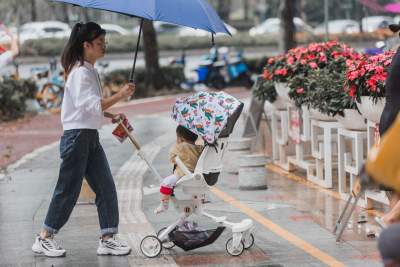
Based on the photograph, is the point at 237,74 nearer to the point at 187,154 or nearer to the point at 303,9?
the point at 187,154

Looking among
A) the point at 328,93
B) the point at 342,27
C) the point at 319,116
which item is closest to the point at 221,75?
the point at 319,116

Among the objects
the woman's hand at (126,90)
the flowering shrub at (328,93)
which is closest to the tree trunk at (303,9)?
the flowering shrub at (328,93)

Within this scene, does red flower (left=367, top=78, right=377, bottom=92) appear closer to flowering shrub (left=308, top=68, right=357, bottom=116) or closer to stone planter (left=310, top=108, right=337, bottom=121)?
flowering shrub (left=308, top=68, right=357, bottom=116)

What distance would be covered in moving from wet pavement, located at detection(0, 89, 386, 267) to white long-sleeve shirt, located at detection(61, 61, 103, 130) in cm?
102

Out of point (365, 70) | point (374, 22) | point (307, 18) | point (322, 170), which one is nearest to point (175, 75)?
point (322, 170)

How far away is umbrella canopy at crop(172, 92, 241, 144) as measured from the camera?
7164mm

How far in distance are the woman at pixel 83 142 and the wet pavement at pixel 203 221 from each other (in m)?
0.16

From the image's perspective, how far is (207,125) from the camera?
7.16 meters

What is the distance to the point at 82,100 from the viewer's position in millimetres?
7191

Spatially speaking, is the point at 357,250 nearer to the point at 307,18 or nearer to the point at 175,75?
the point at 175,75

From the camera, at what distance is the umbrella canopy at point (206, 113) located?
23.5 ft

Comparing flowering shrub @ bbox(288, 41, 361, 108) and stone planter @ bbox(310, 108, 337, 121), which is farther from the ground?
flowering shrub @ bbox(288, 41, 361, 108)

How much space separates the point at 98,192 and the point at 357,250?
6.50ft

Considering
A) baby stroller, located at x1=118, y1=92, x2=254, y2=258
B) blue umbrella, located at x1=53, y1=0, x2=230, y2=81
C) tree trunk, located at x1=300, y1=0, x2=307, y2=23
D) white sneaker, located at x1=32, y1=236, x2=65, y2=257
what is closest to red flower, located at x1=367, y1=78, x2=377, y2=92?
baby stroller, located at x1=118, y1=92, x2=254, y2=258
